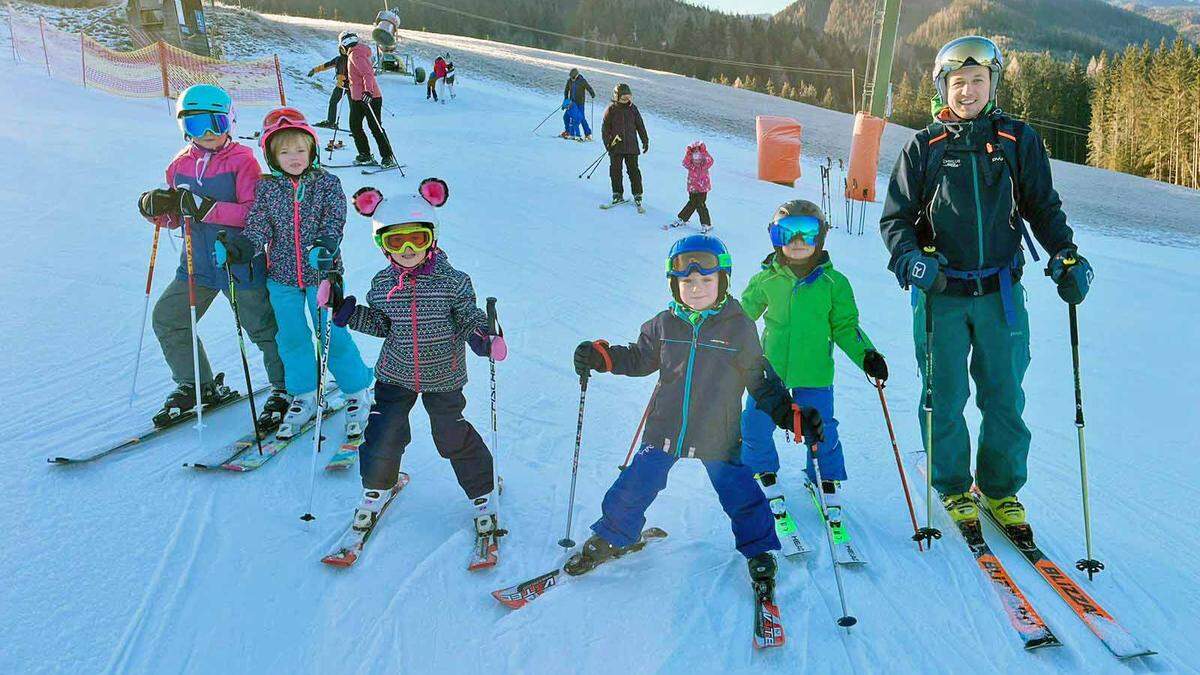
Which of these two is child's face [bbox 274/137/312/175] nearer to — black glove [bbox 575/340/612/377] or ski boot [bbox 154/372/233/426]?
ski boot [bbox 154/372/233/426]

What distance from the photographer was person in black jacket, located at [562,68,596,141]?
574 inches

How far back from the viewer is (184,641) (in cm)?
253

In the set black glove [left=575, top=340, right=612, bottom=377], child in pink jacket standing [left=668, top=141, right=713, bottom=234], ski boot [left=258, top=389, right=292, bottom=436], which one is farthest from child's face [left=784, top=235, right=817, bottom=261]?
child in pink jacket standing [left=668, top=141, right=713, bottom=234]

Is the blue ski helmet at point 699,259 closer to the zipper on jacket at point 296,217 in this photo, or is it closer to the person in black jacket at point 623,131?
the zipper on jacket at point 296,217

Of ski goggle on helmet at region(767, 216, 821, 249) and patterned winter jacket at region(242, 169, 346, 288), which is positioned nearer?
ski goggle on helmet at region(767, 216, 821, 249)

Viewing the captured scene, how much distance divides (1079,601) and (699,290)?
1840 millimetres

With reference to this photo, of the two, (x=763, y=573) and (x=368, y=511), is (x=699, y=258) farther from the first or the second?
(x=368, y=511)

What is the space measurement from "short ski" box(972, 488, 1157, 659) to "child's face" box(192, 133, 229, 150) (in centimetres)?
421

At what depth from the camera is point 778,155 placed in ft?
43.1

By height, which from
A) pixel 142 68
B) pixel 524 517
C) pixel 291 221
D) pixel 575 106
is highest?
pixel 142 68

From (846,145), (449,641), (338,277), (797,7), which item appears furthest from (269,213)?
(797,7)

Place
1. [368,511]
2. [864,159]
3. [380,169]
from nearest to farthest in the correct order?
[368,511]
[380,169]
[864,159]

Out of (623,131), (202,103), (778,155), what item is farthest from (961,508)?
(778,155)

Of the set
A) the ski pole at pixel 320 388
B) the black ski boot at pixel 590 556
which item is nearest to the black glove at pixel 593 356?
the black ski boot at pixel 590 556
